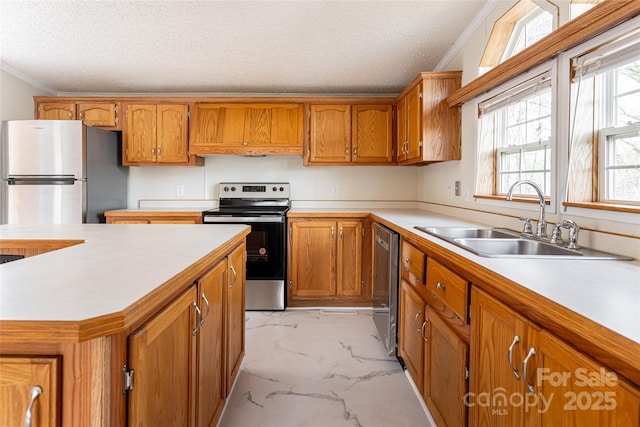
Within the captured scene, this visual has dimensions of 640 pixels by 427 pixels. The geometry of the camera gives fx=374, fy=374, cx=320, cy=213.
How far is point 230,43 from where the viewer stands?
2842 mm

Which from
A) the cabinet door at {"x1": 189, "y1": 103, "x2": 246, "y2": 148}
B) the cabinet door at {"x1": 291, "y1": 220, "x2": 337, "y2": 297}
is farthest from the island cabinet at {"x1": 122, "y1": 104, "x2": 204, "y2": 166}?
the cabinet door at {"x1": 291, "y1": 220, "x2": 337, "y2": 297}

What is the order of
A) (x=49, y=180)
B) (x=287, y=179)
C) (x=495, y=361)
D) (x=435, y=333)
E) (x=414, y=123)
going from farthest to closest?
(x=287, y=179)
(x=49, y=180)
(x=414, y=123)
(x=435, y=333)
(x=495, y=361)

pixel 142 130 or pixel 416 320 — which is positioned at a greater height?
pixel 142 130

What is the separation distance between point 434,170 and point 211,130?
7.21 ft

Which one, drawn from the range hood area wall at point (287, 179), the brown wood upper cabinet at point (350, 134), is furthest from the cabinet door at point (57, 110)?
the brown wood upper cabinet at point (350, 134)

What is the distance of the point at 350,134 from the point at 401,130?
20.7 inches

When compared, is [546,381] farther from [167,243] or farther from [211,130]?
[211,130]

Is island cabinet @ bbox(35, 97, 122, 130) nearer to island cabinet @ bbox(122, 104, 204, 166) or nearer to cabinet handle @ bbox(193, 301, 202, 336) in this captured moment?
island cabinet @ bbox(122, 104, 204, 166)

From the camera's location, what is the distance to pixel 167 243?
1.47 metres

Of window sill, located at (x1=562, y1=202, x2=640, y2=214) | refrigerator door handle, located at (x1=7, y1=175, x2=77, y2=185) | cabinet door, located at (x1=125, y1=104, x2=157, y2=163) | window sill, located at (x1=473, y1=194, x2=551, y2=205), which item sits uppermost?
cabinet door, located at (x1=125, y1=104, x2=157, y2=163)

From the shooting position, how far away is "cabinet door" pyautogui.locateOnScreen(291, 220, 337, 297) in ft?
11.5

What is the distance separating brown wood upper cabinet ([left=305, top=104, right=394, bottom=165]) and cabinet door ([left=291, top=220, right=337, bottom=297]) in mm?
697

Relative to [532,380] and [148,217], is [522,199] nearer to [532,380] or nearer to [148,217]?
[532,380]

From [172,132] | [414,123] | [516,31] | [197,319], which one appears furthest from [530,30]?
[172,132]
